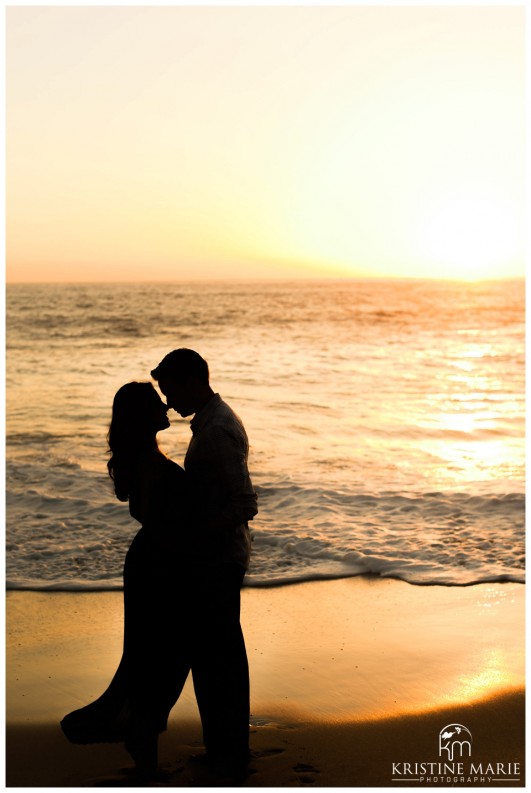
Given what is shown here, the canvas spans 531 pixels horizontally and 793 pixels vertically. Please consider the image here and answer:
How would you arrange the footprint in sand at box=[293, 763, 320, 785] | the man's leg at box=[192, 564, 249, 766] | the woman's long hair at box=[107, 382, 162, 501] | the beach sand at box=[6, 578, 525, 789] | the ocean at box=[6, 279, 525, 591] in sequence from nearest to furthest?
1. the woman's long hair at box=[107, 382, 162, 501]
2. the man's leg at box=[192, 564, 249, 766]
3. the footprint in sand at box=[293, 763, 320, 785]
4. the beach sand at box=[6, 578, 525, 789]
5. the ocean at box=[6, 279, 525, 591]

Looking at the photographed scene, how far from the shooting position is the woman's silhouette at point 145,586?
399 cm

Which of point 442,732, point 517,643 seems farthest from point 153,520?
point 517,643

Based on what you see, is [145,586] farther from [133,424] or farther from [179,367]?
[179,367]

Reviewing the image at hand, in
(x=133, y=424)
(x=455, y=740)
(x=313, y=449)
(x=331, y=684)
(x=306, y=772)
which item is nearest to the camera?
(x=133, y=424)

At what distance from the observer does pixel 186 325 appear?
1625 inches

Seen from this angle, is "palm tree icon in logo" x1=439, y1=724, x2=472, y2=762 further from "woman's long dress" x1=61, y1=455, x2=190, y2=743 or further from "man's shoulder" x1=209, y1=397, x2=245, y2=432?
"man's shoulder" x1=209, y1=397, x2=245, y2=432

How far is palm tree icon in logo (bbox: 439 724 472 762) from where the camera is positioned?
15.2 feet

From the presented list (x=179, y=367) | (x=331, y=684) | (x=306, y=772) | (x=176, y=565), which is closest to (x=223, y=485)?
(x=176, y=565)

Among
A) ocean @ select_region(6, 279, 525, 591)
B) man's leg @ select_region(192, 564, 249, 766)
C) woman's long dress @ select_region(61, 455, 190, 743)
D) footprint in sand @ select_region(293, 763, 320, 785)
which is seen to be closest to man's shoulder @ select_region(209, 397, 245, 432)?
woman's long dress @ select_region(61, 455, 190, 743)

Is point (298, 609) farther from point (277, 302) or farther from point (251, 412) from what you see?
point (277, 302)

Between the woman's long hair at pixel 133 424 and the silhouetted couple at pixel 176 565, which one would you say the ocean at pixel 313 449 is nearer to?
the silhouetted couple at pixel 176 565

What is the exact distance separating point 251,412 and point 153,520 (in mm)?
13678

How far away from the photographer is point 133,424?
3977 mm

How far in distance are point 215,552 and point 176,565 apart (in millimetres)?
186
